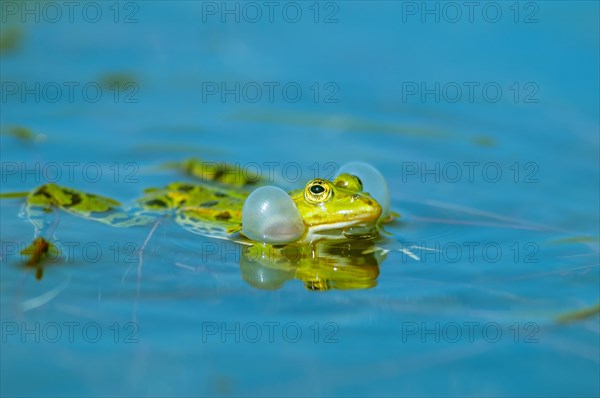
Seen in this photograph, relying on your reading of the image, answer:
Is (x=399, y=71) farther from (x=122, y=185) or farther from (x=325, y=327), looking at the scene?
(x=325, y=327)

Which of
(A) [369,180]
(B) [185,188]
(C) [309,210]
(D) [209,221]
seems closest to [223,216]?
(D) [209,221]

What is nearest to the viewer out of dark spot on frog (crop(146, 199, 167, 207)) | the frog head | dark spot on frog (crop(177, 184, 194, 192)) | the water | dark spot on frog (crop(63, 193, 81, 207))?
the water

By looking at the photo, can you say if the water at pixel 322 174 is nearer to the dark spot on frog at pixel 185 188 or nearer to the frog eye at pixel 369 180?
the frog eye at pixel 369 180

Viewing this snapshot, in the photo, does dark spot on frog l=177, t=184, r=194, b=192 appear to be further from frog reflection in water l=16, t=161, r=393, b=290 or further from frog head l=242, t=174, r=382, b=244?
frog head l=242, t=174, r=382, b=244

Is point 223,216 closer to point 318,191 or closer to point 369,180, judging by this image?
point 318,191

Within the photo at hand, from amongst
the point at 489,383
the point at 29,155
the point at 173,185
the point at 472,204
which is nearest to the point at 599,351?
the point at 489,383

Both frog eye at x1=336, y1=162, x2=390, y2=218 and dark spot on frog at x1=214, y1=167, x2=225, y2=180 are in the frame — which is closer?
frog eye at x1=336, y1=162, x2=390, y2=218

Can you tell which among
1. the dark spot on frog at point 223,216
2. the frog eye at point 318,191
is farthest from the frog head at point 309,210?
the dark spot on frog at point 223,216

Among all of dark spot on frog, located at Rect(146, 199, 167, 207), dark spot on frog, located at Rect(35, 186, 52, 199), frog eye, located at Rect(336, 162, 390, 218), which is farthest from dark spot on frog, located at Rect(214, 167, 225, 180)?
frog eye, located at Rect(336, 162, 390, 218)
